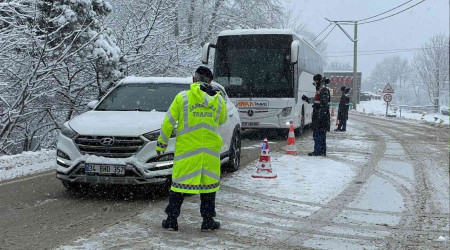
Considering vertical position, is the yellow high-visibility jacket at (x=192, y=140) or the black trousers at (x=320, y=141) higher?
the yellow high-visibility jacket at (x=192, y=140)

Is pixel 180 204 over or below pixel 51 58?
below

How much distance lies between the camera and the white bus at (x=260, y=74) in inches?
593

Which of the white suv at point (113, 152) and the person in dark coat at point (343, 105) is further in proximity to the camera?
the person in dark coat at point (343, 105)

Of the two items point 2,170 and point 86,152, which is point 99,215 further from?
point 2,170

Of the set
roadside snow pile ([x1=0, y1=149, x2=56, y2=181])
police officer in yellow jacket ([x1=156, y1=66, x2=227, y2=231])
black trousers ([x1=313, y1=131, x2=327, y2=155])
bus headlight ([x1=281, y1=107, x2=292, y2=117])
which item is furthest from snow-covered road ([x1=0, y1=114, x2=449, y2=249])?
bus headlight ([x1=281, y1=107, x2=292, y2=117])

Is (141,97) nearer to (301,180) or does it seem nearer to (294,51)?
(301,180)

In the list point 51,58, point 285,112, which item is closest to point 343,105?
point 285,112

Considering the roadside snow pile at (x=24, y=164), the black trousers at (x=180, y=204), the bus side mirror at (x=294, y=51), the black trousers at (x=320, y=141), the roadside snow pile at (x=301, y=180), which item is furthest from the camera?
the bus side mirror at (x=294, y=51)

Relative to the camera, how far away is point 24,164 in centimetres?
970

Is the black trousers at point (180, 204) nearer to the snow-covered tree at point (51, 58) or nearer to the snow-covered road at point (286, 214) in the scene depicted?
the snow-covered road at point (286, 214)

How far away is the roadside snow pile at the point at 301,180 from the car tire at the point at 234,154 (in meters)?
0.16

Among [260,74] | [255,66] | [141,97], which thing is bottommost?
[141,97]

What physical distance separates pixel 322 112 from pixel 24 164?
6341 millimetres

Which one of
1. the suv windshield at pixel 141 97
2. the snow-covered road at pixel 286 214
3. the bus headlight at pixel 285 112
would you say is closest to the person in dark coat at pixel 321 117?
the snow-covered road at pixel 286 214
